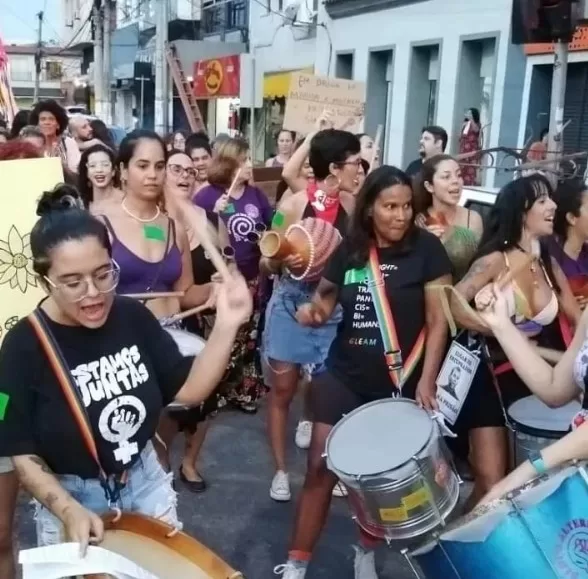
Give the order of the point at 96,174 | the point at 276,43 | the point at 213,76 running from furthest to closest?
the point at 213,76 < the point at 276,43 < the point at 96,174

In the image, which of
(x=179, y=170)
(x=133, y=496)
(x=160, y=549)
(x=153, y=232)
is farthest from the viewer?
(x=179, y=170)

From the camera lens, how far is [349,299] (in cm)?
344

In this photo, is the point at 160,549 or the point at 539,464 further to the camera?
the point at 539,464

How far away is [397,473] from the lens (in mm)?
2760

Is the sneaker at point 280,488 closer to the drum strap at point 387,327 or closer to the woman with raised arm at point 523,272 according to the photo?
the drum strap at point 387,327

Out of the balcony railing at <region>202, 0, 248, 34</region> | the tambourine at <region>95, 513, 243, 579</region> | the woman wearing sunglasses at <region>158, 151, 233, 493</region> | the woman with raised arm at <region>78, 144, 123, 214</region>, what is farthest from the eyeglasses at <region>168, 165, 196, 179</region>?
the balcony railing at <region>202, 0, 248, 34</region>

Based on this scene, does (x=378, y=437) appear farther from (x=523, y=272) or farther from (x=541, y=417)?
(x=523, y=272)

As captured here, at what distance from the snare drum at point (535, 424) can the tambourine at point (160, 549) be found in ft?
4.64

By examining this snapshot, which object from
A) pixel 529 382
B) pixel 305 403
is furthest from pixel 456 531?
pixel 305 403

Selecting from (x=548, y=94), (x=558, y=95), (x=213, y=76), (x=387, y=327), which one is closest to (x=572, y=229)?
(x=387, y=327)

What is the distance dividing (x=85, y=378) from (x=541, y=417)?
172 centimetres

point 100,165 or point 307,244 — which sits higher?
point 100,165

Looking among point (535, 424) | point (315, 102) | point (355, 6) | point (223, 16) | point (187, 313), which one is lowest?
point (535, 424)

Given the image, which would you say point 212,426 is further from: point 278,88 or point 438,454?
point 278,88
